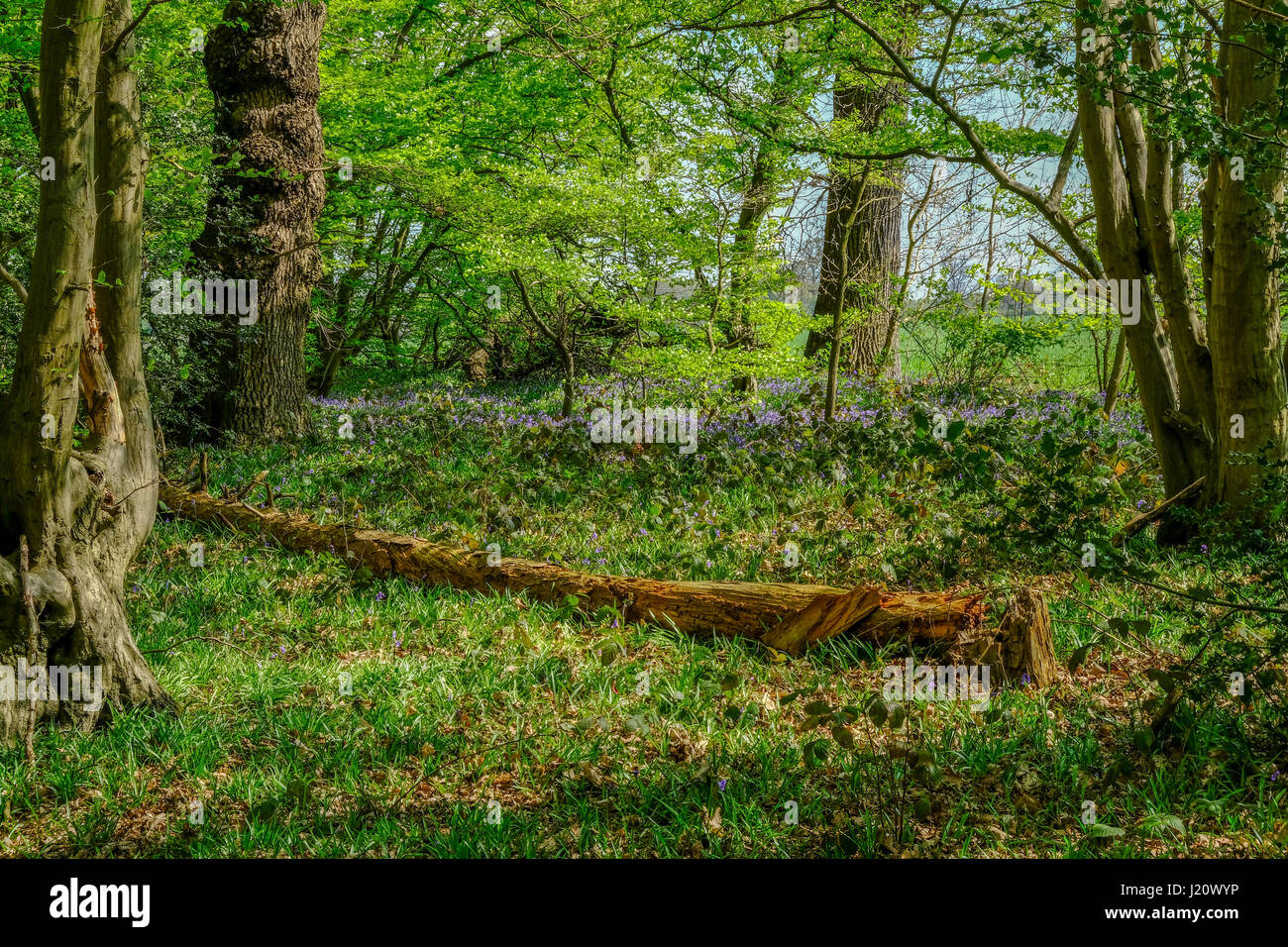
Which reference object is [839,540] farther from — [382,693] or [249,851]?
[249,851]

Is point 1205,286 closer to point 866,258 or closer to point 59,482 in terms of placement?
point 59,482

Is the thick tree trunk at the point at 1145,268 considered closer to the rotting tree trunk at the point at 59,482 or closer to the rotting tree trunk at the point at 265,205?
the rotting tree trunk at the point at 59,482

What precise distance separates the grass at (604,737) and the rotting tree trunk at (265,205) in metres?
3.75

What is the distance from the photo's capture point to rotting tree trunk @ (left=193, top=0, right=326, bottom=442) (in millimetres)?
8867

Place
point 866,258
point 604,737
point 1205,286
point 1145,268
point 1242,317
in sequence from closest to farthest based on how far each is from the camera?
point 604,737 < point 1242,317 < point 1205,286 < point 1145,268 < point 866,258

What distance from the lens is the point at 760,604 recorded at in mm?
4328

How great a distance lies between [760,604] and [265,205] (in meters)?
7.49

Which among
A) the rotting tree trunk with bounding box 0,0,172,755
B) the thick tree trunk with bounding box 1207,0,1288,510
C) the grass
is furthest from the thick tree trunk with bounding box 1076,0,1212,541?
the rotting tree trunk with bounding box 0,0,172,755

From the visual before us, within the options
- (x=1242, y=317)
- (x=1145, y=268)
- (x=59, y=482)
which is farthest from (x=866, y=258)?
(x=59, y=482)

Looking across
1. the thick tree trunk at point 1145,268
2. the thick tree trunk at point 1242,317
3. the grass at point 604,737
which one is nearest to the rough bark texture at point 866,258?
the thick tree trunk at point 1145,268

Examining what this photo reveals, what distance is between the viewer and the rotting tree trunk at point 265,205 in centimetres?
887

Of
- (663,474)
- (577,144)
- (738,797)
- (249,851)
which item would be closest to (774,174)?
(663,474)

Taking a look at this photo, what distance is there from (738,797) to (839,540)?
2.76 metres

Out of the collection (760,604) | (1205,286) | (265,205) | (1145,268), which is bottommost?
(760,604)
